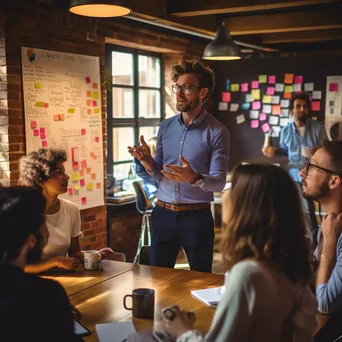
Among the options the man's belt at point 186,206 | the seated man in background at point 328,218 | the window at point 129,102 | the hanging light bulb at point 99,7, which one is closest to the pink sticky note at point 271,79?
the window at point 129,102

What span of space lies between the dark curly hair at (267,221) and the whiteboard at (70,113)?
2814 millimetres

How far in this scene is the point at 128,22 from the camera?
5266mm

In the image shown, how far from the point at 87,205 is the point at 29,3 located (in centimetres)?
175

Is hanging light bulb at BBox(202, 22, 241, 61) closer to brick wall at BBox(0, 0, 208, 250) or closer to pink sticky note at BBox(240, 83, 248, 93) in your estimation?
brick wall at BBox(0, 0, 208, 250)

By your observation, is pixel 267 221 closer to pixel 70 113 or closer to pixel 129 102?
pixel 70 113

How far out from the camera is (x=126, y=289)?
2.21 m

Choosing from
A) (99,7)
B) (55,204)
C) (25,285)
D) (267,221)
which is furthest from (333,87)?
(25,285)

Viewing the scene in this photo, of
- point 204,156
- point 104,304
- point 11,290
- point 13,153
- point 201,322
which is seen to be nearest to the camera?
point 11,290

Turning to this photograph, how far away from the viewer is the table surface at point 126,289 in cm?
189

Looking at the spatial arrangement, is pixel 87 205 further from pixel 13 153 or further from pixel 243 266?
pixel 243 266

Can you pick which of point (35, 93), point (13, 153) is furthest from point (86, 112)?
point (13, 153)

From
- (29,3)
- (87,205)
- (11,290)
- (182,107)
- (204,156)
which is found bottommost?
(87,205)

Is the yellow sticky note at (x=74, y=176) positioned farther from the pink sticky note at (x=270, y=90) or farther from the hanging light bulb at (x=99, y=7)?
the pink sticky note at (x=270, y=90)

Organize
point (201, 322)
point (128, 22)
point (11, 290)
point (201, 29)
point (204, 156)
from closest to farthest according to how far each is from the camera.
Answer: point (11, 290)
point (201, 322)
point (204, 156)
point (128, 22)
point (201, 29)
